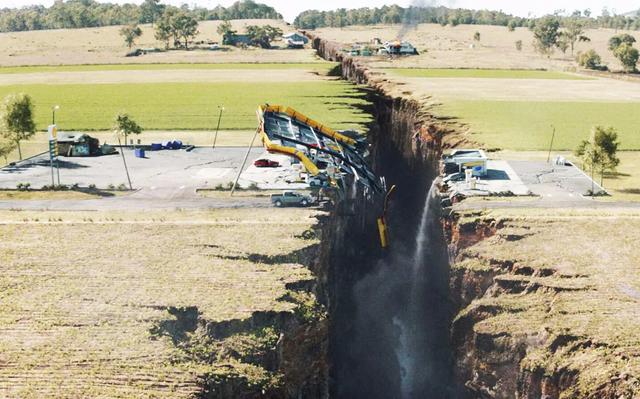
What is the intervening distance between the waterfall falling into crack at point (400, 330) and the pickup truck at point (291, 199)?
7590 mm

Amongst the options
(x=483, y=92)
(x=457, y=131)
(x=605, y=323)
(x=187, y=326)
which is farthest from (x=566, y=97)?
(x=187, y=326)

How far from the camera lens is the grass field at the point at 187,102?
87312mm

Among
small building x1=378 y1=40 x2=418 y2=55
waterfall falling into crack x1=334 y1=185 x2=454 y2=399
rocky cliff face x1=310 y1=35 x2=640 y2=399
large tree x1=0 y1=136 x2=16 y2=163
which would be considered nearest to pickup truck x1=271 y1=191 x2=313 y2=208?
rocky cliff face x1=310 y1=35 x2=640 y2=399

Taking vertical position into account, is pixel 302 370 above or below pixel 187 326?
below

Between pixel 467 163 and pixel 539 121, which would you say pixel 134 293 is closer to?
pixel 467 163

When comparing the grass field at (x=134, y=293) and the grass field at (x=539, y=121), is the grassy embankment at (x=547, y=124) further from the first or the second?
the grass field at (x=134, y=293)

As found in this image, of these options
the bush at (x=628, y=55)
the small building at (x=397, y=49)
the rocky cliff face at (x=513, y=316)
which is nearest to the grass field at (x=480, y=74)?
the bush at (x=628, y=55)

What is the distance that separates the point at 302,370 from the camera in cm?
3453

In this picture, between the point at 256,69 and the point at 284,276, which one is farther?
the point at 256,69

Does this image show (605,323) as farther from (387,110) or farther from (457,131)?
(387,110)

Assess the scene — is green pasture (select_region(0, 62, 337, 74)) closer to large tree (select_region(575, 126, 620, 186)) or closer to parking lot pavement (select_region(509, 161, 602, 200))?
parking lot pavement (select_region(509, 161, 602, 200))

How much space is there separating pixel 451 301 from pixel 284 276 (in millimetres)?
12417

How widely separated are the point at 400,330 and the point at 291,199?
11483 mm

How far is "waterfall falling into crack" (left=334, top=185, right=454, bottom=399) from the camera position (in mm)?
43156
